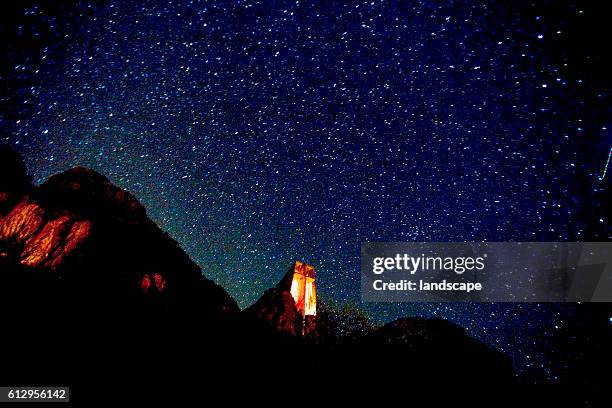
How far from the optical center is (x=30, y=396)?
8680 mm

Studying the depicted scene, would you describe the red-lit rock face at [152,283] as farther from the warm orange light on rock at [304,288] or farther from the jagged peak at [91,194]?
the warm orange light on rock at [304,288]

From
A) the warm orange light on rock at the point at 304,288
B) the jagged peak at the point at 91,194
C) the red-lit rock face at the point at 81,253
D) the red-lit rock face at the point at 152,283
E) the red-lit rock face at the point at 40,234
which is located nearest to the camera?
the red-lit rock face at the point at 81,253

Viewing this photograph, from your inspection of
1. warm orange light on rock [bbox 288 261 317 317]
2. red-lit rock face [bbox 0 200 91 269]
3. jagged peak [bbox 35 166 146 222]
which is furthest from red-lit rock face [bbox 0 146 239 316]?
warm orange light on rock [bbox 288 261 317 317]

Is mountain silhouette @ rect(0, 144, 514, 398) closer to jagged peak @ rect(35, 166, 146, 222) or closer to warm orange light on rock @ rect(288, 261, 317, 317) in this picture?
jagged peak @ rect(35, 166, 146, 222)

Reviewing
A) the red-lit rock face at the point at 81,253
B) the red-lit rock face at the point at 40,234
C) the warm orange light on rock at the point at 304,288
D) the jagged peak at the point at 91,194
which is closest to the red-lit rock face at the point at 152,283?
the red-lit rock face at the point at 81,253

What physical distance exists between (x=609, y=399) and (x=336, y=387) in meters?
43.6

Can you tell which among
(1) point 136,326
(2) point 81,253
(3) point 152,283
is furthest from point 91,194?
(1) point 136,326

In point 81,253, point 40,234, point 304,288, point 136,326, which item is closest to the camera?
point 136,326

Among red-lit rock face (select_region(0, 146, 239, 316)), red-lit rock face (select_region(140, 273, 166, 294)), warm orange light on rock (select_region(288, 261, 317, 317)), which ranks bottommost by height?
warm orange light on rock (select_region(288, 261, 317, 317))

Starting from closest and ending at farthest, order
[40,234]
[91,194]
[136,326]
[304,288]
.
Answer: [136,326], [40,234], [91,194], [304,288]

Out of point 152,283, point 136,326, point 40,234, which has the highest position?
point 40,234

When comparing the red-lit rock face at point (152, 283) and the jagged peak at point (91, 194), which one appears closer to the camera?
the red-lit rock face at point (152, 283)

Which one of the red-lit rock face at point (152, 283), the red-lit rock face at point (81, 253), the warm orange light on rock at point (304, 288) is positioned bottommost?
the warm orange light on rock at point (304, 288)

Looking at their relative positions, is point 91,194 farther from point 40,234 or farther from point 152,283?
point 152,283
